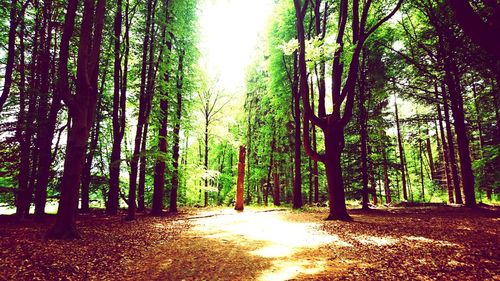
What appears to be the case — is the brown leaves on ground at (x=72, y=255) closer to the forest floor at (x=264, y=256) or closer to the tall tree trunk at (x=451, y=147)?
the forest floor at (x=264, y=256)

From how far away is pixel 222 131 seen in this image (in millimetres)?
23875

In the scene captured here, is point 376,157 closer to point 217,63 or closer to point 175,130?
point 175,130

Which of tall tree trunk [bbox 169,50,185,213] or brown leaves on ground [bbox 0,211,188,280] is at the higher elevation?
tall tree trunk [bbox 169,50,185,213]

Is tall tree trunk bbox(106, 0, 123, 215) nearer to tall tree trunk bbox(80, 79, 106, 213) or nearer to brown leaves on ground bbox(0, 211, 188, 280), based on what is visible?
tall tree trunk bbox(80, 79, 106, 213)

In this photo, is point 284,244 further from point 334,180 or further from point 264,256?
point 334,180

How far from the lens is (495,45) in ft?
Result: 11.8

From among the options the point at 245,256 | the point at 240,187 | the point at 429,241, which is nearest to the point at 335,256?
the point at 245,256

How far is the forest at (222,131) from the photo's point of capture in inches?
204

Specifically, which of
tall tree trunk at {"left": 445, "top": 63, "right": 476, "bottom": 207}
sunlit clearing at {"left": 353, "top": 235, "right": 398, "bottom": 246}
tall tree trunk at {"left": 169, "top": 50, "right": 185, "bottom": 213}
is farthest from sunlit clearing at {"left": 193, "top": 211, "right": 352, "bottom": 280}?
tall tree trunk at {"left": 445, "top": 63, "right": 476, "bottom": 207}

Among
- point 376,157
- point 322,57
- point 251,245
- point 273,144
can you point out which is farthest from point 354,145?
point 251,245

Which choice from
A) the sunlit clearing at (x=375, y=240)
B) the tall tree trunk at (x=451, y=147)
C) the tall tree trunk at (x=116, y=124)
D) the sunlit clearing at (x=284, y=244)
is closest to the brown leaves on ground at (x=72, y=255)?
the sunlit clearing at (x=284, y=244)

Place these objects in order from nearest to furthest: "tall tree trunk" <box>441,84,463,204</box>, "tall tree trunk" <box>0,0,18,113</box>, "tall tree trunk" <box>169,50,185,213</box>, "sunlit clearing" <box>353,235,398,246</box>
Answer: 1. "sunlit clearing" <box>353,235,398,246</box>
2. "tall tree trunk" <box>0,0,18,113</box>
3. "tall tree trunk" <box>169,50,185,213</box>
4. "tall tree trunk" <box>441,84,463,204</box>

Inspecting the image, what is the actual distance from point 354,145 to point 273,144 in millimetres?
7081

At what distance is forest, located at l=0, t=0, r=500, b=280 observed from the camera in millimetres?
5188
